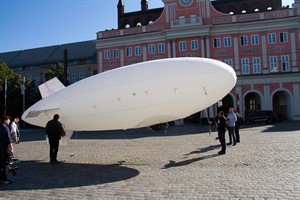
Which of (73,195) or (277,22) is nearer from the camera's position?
(73,195)

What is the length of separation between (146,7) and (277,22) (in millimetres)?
31614

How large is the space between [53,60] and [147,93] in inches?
2517

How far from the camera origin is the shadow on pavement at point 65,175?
8.91 meters

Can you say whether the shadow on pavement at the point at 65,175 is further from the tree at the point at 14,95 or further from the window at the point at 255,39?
the tree at the point at 14,95

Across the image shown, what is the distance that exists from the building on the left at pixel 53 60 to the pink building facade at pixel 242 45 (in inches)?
634

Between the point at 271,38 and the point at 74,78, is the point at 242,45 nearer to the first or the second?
the point at 271,38

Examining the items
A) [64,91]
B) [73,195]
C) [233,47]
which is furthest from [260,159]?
[233,47]

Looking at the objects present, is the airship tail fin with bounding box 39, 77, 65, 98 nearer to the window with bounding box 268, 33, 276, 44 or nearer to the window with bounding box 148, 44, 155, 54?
the window with bounding box 148, 44, 155, 54

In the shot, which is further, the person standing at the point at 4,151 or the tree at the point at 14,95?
the tree at the point at 14,95

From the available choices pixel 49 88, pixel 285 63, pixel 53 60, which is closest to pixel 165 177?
pixel 49 88

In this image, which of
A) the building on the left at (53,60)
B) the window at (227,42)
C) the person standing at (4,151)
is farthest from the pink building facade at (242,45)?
the person standing at (4,151)

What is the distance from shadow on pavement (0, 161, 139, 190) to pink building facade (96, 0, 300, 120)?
111 ft

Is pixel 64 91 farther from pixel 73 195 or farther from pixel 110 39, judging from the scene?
pixel 110 39

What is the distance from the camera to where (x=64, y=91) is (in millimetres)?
12500
